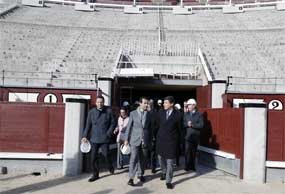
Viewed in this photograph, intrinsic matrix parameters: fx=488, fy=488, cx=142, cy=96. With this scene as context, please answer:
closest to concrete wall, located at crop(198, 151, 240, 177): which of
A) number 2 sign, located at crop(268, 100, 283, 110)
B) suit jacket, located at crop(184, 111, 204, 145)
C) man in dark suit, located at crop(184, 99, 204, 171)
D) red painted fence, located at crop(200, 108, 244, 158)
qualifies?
red painted fence, located at crop(200, 108, 244, 158)

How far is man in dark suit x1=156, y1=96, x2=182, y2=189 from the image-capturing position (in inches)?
340

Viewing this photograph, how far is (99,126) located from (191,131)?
244cm

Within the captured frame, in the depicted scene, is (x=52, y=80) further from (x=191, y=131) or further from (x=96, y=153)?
(x=96, y=153)

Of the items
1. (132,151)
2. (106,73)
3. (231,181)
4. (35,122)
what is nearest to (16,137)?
(35,122)

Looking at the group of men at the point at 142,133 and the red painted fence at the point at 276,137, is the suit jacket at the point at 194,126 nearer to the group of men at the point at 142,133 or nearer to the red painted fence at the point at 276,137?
the group of men at the point at 142,133

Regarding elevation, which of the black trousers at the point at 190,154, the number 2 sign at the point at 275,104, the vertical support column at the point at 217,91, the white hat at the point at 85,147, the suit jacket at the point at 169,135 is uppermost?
the vertical support column at the point at 217,91

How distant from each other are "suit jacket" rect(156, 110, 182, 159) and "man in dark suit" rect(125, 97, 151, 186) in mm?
373

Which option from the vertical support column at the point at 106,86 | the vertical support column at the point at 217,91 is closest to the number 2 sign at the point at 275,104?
the vertical support column at the point at 217,91

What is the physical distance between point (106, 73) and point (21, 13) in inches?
589

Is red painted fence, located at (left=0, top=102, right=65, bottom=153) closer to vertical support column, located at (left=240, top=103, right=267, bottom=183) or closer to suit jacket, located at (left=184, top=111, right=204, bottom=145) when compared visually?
suit jacket, located at (left=184, top=111, right=204, bottom=145)

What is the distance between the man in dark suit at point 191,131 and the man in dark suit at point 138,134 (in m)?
1.90

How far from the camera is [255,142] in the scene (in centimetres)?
980

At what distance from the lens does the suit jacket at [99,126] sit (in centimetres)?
937

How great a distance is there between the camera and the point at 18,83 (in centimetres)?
2002
